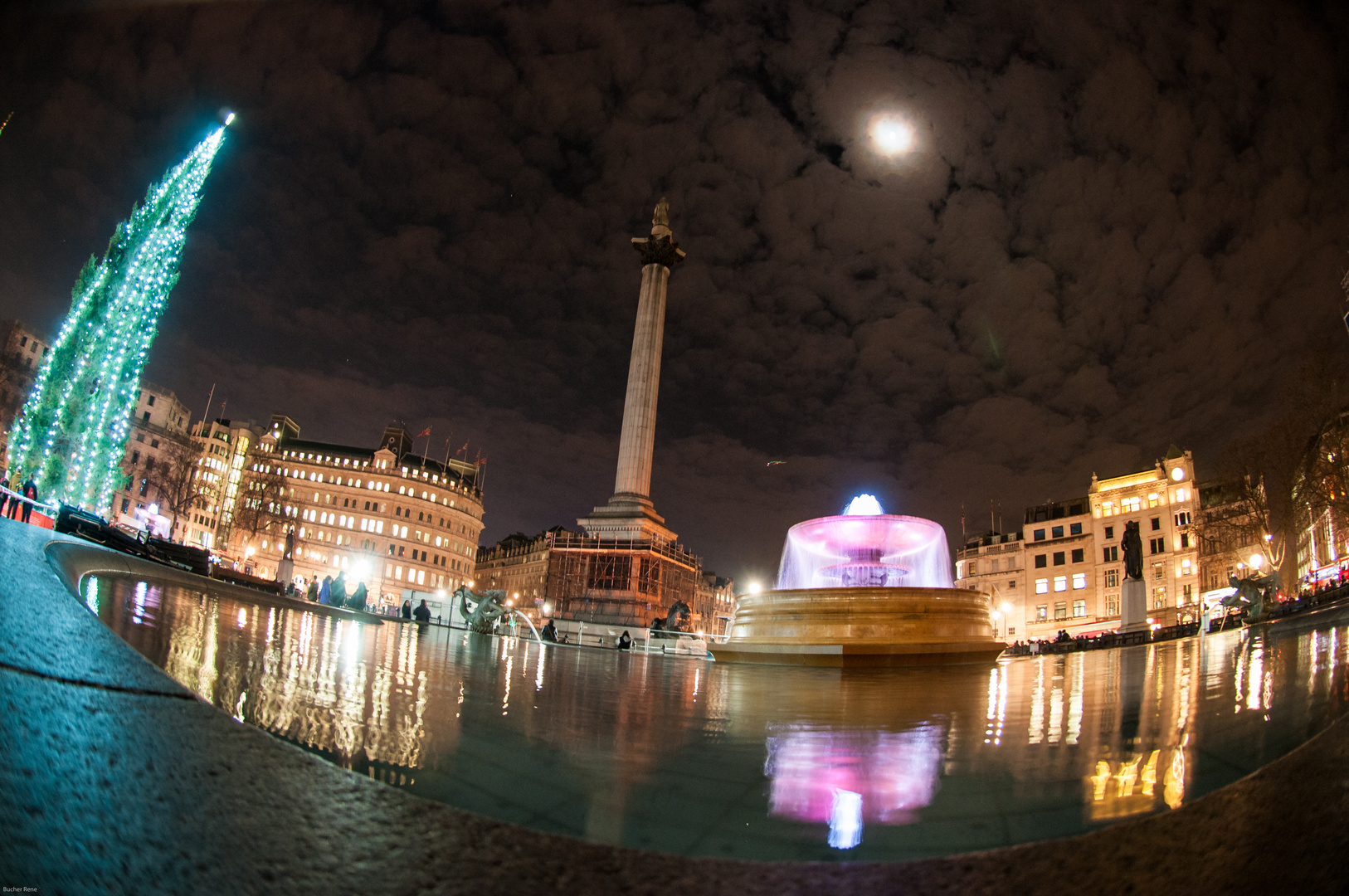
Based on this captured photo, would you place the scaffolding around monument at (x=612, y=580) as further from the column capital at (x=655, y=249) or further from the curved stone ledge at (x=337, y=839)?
the curved stone ledge at (x=337, y=839)

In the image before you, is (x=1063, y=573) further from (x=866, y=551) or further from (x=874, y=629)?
(x=874, y=629)

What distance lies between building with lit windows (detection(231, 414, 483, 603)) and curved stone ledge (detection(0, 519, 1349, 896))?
8416 centimetres

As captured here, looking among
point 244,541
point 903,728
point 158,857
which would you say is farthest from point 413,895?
point 244,541

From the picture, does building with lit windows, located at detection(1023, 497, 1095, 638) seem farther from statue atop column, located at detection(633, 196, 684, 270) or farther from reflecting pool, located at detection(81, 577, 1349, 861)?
reflecting pool, located at detection(81, 577, 1349, 861)

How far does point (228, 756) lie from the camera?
1.32 m

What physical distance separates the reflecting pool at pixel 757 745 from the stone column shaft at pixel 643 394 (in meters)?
43.6

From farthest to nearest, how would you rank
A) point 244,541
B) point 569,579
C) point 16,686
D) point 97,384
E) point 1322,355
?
point 244,541 < point 569,579 < point 97,384 < point 1322,355 < point 16,686

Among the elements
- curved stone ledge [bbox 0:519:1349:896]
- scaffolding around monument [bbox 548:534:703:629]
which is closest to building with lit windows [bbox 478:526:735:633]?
scaffolding around monument [bbox 548:534:703:629]

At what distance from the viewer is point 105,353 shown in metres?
37.6

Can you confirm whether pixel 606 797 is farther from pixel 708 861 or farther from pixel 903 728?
pixel 903 728

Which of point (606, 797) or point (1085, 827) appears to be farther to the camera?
point (606, 797)

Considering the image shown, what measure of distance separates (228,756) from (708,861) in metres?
0.98

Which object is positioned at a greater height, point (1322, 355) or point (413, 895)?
point (1322, 355)

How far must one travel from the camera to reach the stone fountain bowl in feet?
35.5
